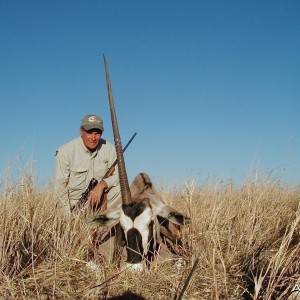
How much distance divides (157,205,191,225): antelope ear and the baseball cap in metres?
2.50

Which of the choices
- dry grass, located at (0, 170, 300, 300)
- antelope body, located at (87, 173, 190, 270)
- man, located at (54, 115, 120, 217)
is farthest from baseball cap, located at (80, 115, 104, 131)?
antelope body, located at (87, 173, 190, 270)

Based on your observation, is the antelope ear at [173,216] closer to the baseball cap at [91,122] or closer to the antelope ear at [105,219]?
the antelope ear at [105,219]

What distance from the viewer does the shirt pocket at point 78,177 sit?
6270 mm

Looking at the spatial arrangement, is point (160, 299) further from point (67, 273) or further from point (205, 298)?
point (67, 273)

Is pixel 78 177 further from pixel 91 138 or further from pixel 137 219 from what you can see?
pixel 137 219

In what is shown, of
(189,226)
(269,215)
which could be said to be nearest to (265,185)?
(269,215)

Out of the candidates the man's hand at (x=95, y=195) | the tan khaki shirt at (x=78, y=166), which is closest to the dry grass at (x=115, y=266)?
the man's hand at (x=95, y=195)

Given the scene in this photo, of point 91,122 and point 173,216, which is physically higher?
point 91,122

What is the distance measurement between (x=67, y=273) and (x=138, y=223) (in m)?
0.72

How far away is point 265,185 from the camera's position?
18.4ft

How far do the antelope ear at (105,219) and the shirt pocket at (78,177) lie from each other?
2354mm

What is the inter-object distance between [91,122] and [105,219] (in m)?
2.51

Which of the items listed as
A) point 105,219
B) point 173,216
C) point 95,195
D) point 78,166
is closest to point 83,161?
point 78,166

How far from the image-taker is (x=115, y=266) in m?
3.67
